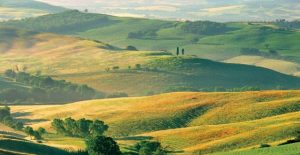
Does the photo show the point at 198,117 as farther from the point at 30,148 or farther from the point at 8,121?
the point at 30,148

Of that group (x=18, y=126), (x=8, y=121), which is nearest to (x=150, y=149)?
(x=18, y=126)

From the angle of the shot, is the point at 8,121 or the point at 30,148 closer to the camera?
the point at 30,148

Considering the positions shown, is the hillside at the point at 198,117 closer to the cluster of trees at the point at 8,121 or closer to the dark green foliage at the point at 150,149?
the cluster of trees at the point at 8,121

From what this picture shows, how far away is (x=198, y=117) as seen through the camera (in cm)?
12669

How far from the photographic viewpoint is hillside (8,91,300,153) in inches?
3780

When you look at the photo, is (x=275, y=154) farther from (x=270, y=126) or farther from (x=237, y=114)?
(x=237, y=114)

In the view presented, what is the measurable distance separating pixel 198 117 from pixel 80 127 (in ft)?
74.4

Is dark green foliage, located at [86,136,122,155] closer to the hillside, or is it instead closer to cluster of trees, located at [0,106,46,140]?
the hillside

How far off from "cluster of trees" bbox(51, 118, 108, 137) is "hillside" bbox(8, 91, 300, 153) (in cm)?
428

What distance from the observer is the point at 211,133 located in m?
103

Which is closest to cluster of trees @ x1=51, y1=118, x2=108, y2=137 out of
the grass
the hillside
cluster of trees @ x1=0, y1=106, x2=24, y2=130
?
the hillside

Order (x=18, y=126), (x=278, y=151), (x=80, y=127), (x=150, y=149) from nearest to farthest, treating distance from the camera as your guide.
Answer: (x=278, y=151)
(x=150, y=149)
(x=80, y=127)
(x=18, y=126)

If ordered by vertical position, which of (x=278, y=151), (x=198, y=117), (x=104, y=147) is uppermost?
(x=278, y=151)

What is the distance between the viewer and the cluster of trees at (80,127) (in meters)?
114
